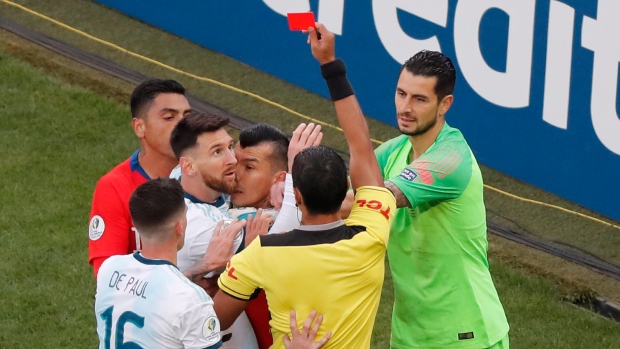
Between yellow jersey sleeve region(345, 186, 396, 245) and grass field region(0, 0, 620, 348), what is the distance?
9.02 ft

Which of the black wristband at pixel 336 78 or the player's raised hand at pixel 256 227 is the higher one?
the black wristband at pixel 336 78

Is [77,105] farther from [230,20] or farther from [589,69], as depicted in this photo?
[589,69]

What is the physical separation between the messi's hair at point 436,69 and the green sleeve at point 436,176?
0.25 metres

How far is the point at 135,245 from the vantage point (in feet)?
15.1

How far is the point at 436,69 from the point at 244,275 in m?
1.22

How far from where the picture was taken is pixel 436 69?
4.40m

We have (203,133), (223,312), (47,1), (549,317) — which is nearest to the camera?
(223,312)

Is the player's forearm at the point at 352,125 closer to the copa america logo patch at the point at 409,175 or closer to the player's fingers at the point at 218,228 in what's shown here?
the copa america logo patch at the point at 409,175

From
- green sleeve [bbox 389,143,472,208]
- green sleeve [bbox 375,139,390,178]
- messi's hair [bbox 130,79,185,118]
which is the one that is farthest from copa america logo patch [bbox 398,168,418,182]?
messi's hair [bbox 130,79,185,118]

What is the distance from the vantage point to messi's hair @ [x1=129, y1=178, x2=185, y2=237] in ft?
12.8

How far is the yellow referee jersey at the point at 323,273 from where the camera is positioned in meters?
3.77

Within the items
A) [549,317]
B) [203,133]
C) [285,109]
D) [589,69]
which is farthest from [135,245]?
[285,109]

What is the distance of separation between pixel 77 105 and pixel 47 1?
1.88 meters

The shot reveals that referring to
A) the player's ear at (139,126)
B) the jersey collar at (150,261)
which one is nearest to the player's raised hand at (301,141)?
the jersey collar at (150,261)
